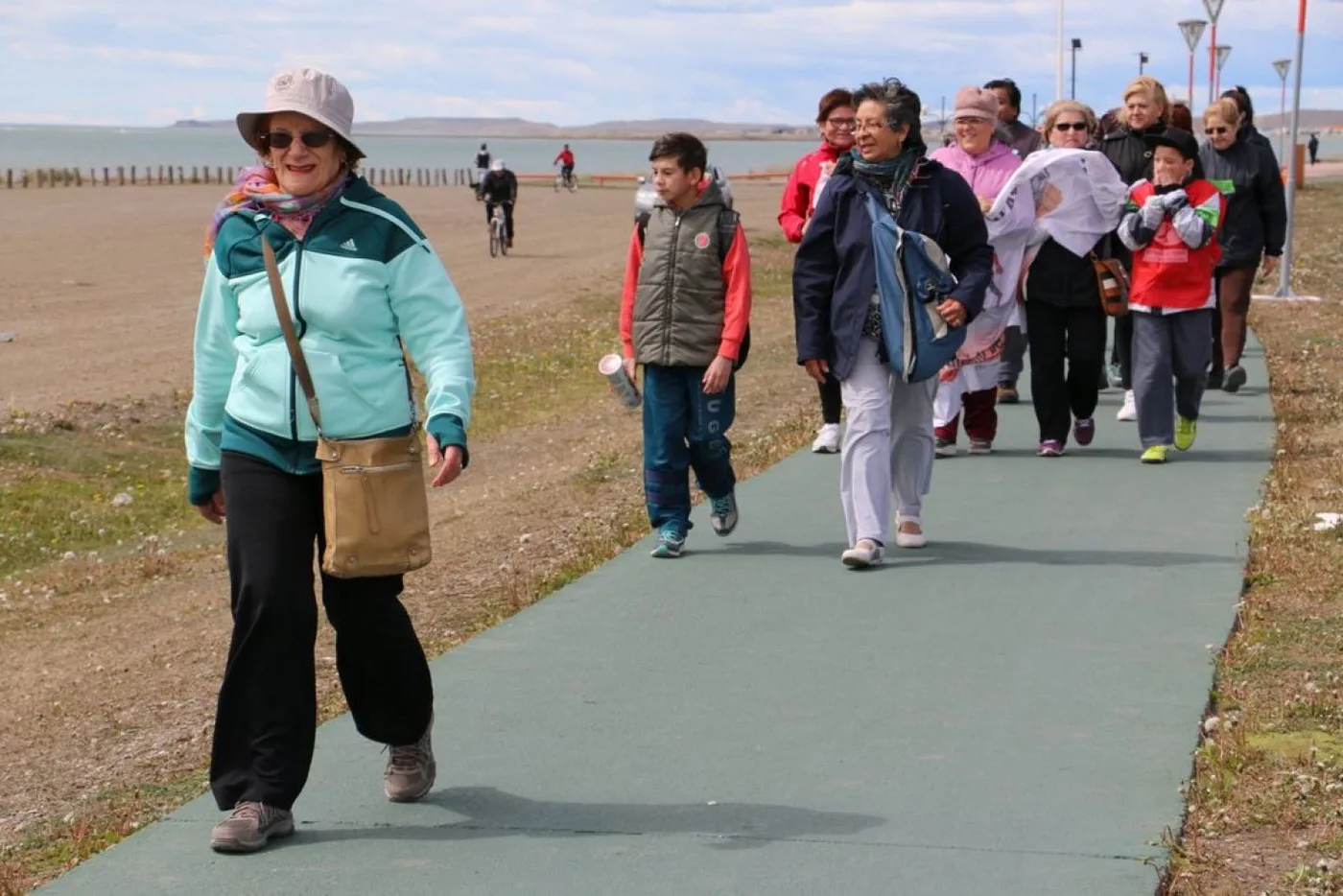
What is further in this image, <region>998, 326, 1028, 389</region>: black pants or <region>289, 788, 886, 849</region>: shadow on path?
<region>998, 326, 1028, 389</region>: black pants

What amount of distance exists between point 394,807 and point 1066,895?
1.71 m

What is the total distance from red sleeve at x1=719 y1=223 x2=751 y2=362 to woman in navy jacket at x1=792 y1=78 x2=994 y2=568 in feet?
0.68

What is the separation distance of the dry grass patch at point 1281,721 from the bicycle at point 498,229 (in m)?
29.1

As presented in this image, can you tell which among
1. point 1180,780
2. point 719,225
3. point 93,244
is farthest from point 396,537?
point 93,244

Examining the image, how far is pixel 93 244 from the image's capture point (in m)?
44.0

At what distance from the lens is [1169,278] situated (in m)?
10.9

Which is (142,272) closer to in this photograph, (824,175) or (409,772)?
(824,175)

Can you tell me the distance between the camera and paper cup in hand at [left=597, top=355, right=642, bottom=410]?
8617 millimetres

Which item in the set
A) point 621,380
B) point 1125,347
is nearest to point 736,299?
point 621,380

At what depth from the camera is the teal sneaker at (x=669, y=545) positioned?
28.6 ft

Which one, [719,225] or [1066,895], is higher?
[719,225]

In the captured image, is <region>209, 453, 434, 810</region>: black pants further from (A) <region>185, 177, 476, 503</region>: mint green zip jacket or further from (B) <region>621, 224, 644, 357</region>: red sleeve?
(B) <region>621, 224, 644, 357</region>: red sleeve

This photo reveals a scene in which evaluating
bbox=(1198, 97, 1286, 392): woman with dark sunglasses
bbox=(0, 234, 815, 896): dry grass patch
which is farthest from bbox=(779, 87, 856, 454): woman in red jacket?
bbox=(1198, 97, 1286, 392): woman with dark sunglasses

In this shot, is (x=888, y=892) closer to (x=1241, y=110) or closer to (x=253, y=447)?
(x=253, y=447)
